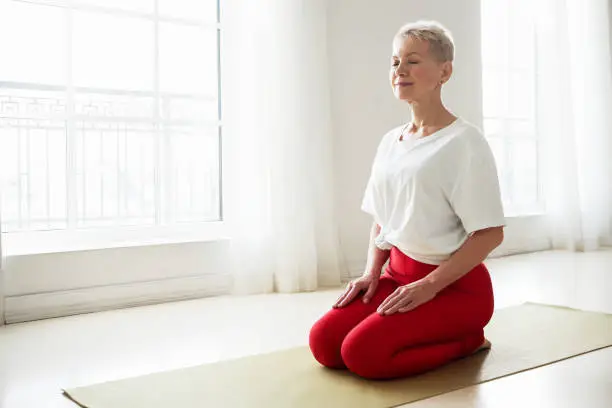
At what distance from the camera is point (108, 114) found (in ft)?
12.0

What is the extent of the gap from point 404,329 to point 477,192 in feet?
1.41

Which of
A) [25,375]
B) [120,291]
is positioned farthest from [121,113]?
[25,375]

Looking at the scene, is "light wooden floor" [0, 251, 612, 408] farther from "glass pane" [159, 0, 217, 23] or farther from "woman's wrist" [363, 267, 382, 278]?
"glass pane" [159, 0, 217, 23]

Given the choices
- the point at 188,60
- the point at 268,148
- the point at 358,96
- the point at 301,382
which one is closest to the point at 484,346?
the point at 301,382

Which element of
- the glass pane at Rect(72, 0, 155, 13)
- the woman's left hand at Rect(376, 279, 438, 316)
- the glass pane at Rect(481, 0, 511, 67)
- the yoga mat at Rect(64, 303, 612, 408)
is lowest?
the yoga mat at Rect(64, 303, 612, 408)

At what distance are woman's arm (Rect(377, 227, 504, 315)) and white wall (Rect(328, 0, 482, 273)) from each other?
2129mm

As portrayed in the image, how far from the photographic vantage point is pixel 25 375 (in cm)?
221

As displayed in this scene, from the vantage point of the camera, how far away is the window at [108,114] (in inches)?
134

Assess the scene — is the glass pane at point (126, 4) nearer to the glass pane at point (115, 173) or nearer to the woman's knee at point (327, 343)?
the glass pane at point (115, 173)

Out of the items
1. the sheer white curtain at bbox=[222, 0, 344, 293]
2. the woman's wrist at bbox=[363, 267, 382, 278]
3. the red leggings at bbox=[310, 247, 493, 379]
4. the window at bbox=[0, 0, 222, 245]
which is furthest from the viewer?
the sheer white curtain at bbox=[222, 0, 344, 293]

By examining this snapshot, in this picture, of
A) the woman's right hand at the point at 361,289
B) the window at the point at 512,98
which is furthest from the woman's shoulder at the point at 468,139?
the window at the point at 512,98

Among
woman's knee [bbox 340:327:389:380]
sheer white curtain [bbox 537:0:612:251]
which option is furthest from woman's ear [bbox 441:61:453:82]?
sheer white curtain [bbox 537:0:612:251]

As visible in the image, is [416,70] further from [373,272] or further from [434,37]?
[373,272]

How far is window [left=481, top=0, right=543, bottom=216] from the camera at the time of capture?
Result: 568cm
